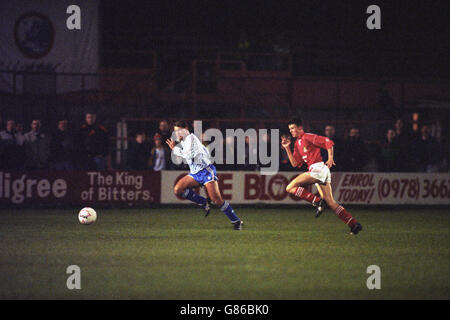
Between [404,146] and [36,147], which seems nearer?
[36,147]

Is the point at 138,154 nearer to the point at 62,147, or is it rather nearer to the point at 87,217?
the point at 62,147

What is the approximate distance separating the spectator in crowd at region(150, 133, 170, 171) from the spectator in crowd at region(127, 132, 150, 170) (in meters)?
0.24

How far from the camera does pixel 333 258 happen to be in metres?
10.9

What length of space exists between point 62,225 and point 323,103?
15.8m

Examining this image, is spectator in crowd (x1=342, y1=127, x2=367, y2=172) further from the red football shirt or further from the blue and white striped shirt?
the blue and white striped shirt

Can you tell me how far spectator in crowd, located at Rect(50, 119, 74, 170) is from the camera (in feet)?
63.6

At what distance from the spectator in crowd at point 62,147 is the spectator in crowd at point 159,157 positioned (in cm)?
222

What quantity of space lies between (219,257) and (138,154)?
9834 mm

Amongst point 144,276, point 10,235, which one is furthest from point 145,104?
point 144,276

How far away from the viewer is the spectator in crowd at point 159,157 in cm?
2064

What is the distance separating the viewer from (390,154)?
67.7 ft

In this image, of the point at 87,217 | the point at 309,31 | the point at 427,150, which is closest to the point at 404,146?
the point at 427,150
